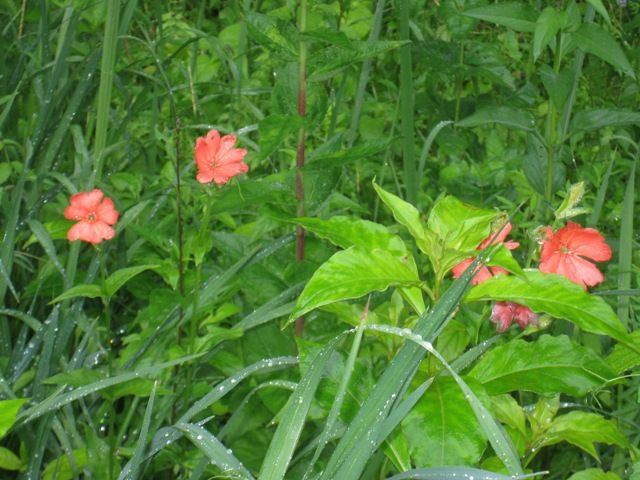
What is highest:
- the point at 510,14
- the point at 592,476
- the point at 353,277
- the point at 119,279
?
the point at 510,14

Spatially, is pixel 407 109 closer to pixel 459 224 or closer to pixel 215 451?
pixel 459 224

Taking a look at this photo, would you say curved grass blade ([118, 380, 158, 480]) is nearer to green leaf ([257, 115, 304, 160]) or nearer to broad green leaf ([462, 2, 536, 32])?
green leaf ([257, 115, 304, 160])

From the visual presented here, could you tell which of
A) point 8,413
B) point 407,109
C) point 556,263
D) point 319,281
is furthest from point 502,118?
point 8,413

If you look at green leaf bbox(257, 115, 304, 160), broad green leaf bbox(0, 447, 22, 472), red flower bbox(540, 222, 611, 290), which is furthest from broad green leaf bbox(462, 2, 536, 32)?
broad green leaf bbox(0, 447, 22, 472)

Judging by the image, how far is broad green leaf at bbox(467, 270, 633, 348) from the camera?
1194mm

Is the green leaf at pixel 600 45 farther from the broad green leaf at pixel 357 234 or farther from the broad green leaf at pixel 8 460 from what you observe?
the broad green leaf at pixel 8 460

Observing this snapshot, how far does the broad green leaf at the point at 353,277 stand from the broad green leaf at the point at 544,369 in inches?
5.9

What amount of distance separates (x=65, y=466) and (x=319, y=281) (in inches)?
31.4

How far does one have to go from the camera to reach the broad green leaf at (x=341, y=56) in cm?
162

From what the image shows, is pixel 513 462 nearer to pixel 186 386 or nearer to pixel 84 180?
pixel 186 386

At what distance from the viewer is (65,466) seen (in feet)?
5.84

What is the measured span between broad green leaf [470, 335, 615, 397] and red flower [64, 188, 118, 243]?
65cm

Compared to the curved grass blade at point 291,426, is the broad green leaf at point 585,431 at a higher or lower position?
lower

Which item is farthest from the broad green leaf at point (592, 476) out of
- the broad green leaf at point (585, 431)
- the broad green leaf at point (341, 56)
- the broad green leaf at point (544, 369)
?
the broad green leaf at point (341, 56)
